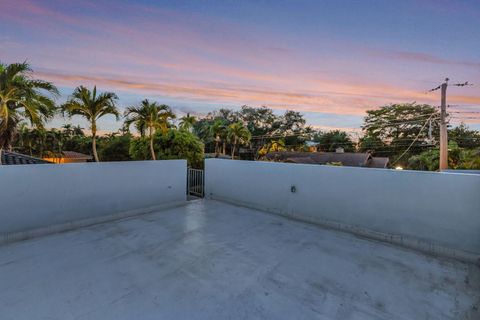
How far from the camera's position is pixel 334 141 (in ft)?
81.5

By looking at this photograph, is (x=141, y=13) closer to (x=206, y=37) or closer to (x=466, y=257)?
(x=206, y=37)

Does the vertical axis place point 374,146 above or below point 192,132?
below

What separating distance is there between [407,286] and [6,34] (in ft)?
31.5

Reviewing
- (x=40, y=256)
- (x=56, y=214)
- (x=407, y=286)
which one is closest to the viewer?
(x=407, y=286)

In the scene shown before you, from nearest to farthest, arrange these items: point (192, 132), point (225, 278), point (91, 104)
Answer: point (225, 278) → point (91, 104) → point (192, 132)

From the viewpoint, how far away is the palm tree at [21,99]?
A: 4.47m

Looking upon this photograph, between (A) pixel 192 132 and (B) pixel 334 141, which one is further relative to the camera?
(B) pixel 334 141

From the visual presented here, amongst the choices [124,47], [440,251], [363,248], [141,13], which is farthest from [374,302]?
[124,47]

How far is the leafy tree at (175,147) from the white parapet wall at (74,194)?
7148 mm

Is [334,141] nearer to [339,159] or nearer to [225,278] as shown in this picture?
[339,159]

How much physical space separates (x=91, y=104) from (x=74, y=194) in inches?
130

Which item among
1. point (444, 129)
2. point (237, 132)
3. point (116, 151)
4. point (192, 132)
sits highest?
point (237, 132)

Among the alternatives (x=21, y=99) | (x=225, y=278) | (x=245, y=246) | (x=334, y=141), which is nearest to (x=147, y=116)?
(x=21, y=99)

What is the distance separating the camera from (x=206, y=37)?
7.15 metres
